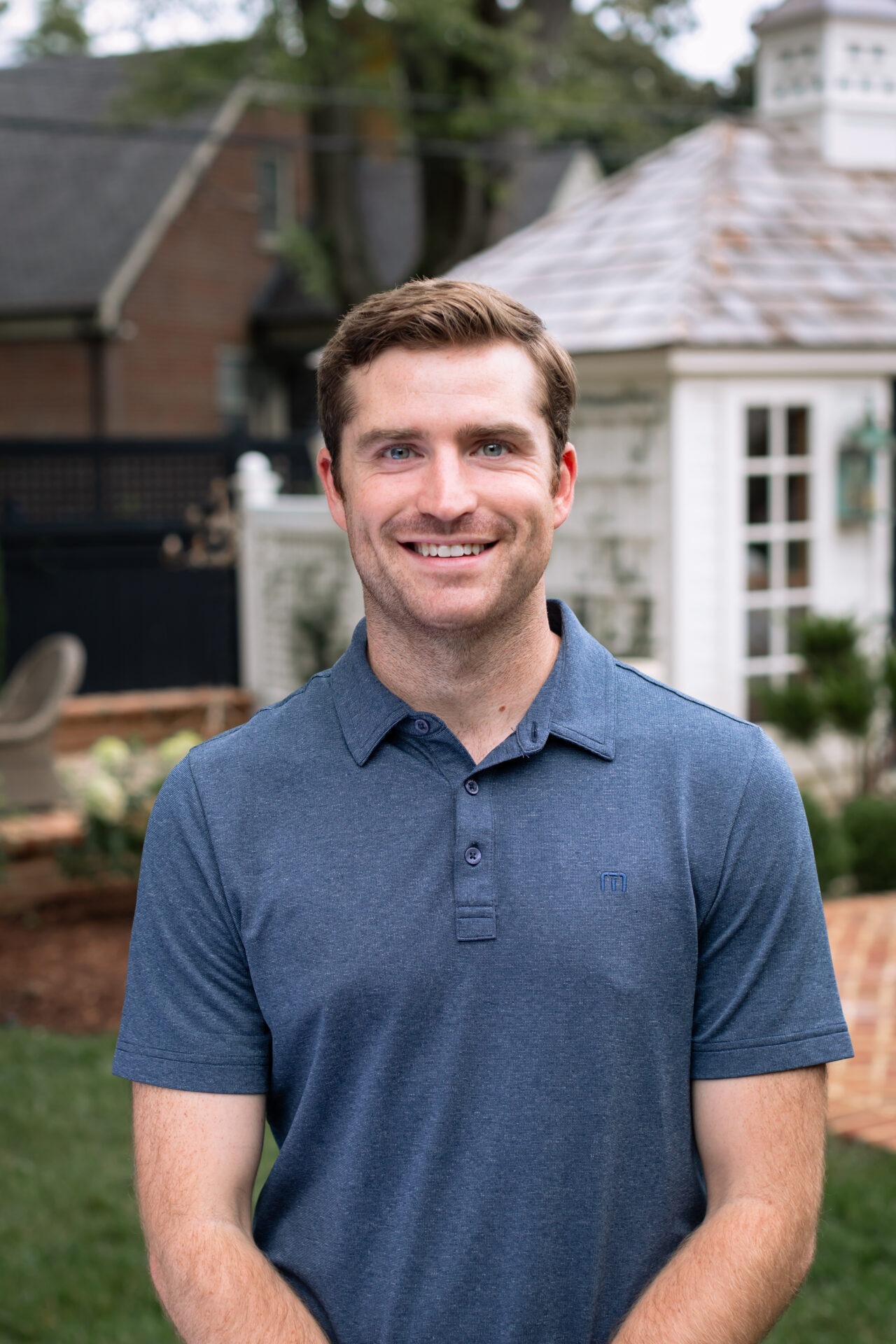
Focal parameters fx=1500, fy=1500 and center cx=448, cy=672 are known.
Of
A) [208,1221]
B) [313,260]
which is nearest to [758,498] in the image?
[208,1221]

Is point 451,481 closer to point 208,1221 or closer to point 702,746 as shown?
point 702,746

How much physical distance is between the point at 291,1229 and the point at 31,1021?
457 cm

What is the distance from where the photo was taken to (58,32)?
24.7m

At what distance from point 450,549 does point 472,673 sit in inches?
6.2

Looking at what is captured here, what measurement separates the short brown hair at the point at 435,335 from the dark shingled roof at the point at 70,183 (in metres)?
18.1

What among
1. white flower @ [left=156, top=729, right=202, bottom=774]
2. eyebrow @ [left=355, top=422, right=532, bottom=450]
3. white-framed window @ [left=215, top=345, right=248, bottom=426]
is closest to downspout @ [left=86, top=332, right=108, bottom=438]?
white-framed window @ [left=215, top=345, right=248, bottom=426]

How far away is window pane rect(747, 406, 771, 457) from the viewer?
807 cm

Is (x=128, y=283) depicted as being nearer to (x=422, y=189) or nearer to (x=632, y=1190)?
(x=422, y=189)

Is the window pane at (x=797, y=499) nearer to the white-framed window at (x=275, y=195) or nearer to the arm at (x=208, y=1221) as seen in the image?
the arm at (x=208, y=1221)

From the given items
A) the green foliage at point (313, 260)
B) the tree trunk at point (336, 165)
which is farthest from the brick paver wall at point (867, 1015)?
the green foliage at point (313, 260)

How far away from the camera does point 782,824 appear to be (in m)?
1.75

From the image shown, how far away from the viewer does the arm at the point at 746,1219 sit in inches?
65.2

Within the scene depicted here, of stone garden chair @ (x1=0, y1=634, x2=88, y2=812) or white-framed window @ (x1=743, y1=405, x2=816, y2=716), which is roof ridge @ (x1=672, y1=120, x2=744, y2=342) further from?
stone garden chair @ (x1=0, y1=634, x2=88, y2=812)

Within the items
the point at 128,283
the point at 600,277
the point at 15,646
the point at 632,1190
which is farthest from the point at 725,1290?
the point at 128,283
